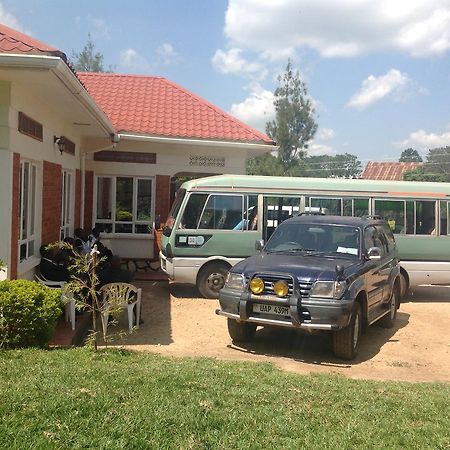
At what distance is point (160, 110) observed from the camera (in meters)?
15.9

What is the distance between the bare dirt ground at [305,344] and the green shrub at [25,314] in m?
1.43

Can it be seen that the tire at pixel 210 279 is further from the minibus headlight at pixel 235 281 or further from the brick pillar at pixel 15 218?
the brick pillar at pixel 15 218

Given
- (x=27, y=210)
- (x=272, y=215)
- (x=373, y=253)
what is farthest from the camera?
(x=272, y=215)

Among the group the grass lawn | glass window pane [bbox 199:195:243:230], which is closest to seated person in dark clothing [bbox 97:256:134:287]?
glass window pane [bbox 199:195:243:230]

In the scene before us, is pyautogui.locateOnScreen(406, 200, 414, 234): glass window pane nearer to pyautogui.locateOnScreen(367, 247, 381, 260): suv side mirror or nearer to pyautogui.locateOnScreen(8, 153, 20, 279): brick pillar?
pyautogui.locateOnScreen(367, 247, 381, 260): suv side mirror

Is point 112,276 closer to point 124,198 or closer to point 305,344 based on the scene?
point 305,344

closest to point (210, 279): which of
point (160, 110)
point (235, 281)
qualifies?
point (235, 281)

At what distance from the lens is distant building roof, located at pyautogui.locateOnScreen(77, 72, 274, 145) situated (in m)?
14.6

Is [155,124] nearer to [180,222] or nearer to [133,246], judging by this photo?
[133,246]

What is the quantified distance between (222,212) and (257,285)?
4364 millimetres

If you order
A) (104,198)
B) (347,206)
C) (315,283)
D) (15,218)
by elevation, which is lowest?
(315,283)

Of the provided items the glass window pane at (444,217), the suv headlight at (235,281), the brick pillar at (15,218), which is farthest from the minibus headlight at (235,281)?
the glass window pane at (444,217)

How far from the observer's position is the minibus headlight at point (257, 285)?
7145 mm

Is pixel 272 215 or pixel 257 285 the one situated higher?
pixel 272 215
